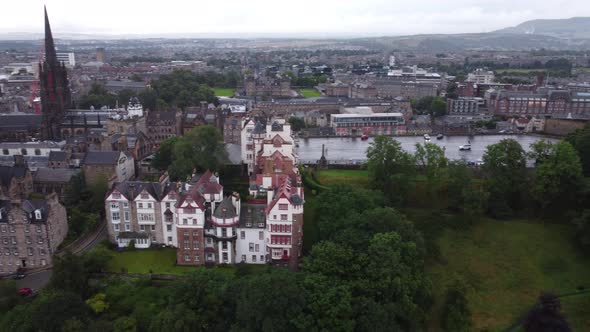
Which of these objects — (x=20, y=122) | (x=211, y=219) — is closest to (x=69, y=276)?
(x=211, y=219)

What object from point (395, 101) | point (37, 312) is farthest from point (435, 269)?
point (395, 101)

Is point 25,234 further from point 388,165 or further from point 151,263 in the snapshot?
point 388,165

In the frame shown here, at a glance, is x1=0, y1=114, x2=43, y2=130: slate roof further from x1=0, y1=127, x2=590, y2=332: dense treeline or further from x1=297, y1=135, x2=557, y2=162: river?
x1=0, y1=127, x2=590, y2=332: dense treeline

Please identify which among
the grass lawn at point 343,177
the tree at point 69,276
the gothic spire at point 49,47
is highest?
the gothic spire at point 49,47

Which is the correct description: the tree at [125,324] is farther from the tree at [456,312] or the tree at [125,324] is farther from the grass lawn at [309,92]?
the grass lawn at [309,92]

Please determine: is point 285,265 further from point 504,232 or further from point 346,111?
point 346,111

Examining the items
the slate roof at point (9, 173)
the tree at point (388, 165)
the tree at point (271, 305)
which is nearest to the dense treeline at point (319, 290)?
the tree at point (271, 305)
